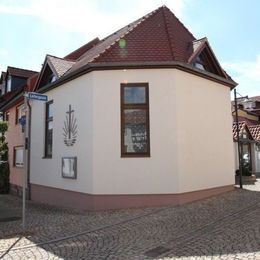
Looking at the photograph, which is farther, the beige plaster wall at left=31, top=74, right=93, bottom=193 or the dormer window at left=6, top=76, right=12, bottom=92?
the dormer window at left=6, top=76, right=12, bottom=92

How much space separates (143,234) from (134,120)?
15.4 feet

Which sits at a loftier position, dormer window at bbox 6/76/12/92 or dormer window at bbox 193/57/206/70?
dormer window at bbox 6/76/12/92

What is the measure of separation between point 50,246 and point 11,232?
190 cm

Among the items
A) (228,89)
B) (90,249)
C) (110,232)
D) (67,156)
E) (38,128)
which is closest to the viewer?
(90,249)

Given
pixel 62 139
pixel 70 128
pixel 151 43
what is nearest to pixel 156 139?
pixel 70 128

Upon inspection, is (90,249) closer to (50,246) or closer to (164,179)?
(50,246)

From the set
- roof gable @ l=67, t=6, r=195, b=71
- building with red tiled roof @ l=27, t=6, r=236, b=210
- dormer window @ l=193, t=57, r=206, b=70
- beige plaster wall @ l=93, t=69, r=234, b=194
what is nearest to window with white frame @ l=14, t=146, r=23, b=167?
building with red tiled roof @ l=27, t=6, r=236, b=210

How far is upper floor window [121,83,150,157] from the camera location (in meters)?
11.4

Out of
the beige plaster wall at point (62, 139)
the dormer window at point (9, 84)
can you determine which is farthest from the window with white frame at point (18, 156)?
the dormer window at point (9, 84)

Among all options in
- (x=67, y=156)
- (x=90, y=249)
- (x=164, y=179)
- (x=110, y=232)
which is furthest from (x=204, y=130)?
(x=90, y=249)

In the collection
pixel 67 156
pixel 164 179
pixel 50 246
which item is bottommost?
pixel 50 246

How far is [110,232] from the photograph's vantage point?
8031 mm

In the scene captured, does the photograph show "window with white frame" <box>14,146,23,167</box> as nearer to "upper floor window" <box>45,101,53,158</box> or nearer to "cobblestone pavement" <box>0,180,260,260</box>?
"upper floor window" <box>45,101,53,158</box>

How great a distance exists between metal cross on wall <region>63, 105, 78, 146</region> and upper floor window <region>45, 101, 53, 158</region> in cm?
180
